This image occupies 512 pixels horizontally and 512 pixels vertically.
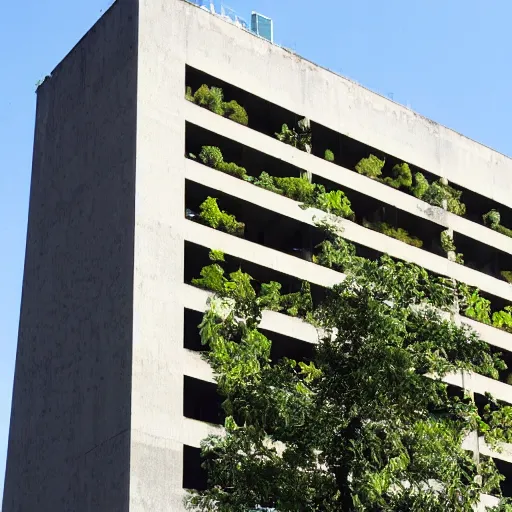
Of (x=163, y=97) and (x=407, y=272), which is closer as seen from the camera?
(x=407, y=272)

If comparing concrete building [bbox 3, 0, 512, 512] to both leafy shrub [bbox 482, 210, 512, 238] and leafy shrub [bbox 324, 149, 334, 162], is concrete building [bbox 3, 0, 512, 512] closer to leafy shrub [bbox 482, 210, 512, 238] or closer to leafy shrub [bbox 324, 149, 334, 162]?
leafy shrub [bbox 324, 149, 334, 162]

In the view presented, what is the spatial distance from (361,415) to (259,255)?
17.4 meters

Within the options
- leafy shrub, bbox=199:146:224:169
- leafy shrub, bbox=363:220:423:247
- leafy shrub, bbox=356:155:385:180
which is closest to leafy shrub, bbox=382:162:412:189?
leafy shrub, bbox=356:155:385:180

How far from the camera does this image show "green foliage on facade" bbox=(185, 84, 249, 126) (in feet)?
165

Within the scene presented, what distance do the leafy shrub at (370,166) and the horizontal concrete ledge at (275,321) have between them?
853 cm

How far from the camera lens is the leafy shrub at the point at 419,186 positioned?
186 ft

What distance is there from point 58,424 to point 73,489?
121 inches

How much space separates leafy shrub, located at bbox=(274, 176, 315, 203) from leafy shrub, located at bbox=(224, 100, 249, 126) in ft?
8.80

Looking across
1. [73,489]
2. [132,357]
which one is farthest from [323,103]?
[73,489]

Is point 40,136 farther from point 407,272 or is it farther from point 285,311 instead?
point 407,272

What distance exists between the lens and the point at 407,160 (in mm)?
57188

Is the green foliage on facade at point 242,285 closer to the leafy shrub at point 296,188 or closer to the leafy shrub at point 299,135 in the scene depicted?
the leafy shrub at point 296,188

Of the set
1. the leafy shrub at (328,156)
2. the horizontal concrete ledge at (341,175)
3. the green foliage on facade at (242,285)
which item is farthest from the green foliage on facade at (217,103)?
the green foliage on facade at (242,285)

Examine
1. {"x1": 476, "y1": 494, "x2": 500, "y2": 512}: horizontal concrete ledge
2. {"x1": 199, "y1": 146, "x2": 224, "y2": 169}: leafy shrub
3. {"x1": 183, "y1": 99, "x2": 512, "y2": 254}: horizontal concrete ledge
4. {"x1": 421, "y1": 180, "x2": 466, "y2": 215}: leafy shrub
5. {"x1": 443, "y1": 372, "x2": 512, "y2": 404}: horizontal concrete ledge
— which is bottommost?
{"x1": 476, "y1": 494, "x2": 500, "y2": 512}: horizontal concrete ledge
